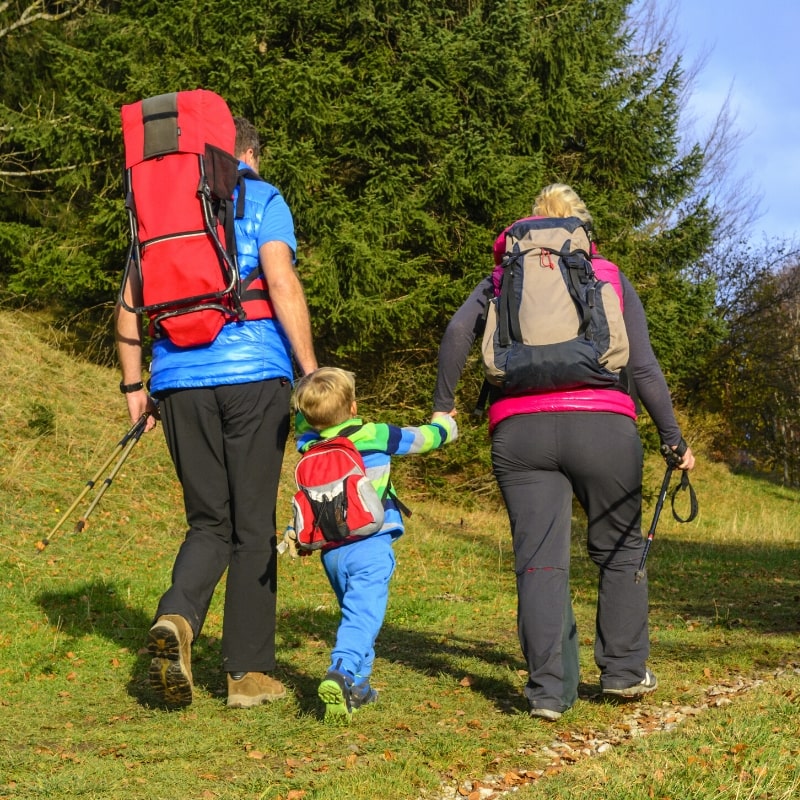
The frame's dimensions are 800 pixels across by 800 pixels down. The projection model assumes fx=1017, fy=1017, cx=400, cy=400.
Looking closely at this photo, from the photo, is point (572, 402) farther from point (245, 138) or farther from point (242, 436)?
point (245, 138)

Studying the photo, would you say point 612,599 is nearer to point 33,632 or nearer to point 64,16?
point 33,632

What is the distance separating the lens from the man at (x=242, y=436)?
14.0ft

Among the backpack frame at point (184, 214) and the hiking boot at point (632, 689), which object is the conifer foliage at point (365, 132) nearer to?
the backpack frame at point (184, 214)

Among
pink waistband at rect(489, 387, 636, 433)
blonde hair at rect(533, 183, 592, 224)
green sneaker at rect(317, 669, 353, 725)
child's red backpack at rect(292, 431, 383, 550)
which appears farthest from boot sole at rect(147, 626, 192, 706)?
blonde hair at rect(533, 183, 592, 224)

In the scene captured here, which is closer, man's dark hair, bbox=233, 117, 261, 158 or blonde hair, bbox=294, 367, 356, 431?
blonde hair, bbox=294, 367, 356, 431

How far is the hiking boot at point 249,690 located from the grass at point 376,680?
0.09 m

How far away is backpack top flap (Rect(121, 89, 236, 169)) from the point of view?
4.21 meters

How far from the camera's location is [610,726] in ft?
13.2

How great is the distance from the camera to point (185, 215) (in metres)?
4.17

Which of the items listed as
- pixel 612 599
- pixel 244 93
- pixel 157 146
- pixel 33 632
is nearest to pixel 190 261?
pixel 157 146

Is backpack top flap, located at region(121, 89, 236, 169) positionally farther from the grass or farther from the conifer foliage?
the conifer foliage

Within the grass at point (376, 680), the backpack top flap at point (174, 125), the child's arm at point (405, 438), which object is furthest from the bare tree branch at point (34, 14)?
the child's arm at point (405, 438)

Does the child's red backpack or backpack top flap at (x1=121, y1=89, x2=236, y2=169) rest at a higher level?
backpack top flap at (x1=121, y1=89, x2=236, y2=169)

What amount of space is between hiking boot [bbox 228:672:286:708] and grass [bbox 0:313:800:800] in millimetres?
85
